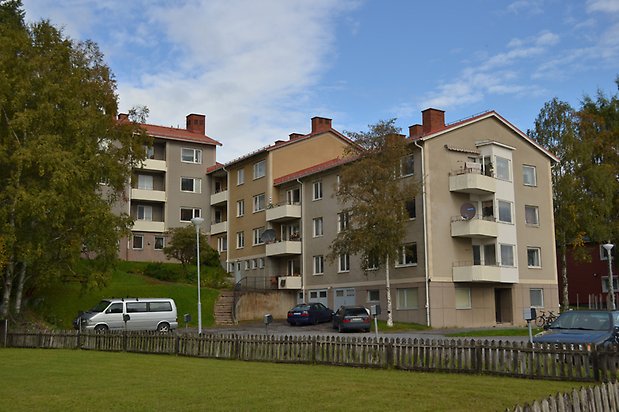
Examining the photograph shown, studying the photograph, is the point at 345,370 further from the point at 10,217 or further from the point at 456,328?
the point at 456,328

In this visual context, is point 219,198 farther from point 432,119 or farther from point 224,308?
point 432,119

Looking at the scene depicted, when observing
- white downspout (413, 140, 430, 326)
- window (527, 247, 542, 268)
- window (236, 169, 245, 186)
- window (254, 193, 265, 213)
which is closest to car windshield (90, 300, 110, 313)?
white downspout (413, 140, 430, 326)

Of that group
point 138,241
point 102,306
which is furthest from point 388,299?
point 138,241

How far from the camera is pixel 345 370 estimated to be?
17.6 metres

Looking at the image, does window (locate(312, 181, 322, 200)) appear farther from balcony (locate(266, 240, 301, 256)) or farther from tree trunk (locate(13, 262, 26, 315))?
tree trunk (locate(13, 262, 26, 315))

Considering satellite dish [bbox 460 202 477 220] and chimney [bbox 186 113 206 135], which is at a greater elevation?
chimney [bbox 186 113 206 135]

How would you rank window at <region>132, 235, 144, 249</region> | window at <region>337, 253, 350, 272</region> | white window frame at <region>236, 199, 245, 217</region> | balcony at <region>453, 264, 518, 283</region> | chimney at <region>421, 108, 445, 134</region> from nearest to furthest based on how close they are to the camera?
balcony at <region>453, 264, 518, 283</region> → chimney at <region>421, 108, 445, 134</region> → window at <region>337, 253, 350, 272</region> → white window frame at <region>236, 199, 245, 217</region> → window at <region>132, 235, 144, 249</region>

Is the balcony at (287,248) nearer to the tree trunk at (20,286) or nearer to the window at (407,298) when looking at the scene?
the window at (407,298)

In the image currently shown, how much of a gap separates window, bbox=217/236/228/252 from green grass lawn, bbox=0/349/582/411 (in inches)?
1646

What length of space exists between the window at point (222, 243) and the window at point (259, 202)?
6.12m

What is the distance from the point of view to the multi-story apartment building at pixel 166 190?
201 feet

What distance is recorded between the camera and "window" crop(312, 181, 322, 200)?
165ft

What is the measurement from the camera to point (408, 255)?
1679 inches

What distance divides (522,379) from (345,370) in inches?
167
